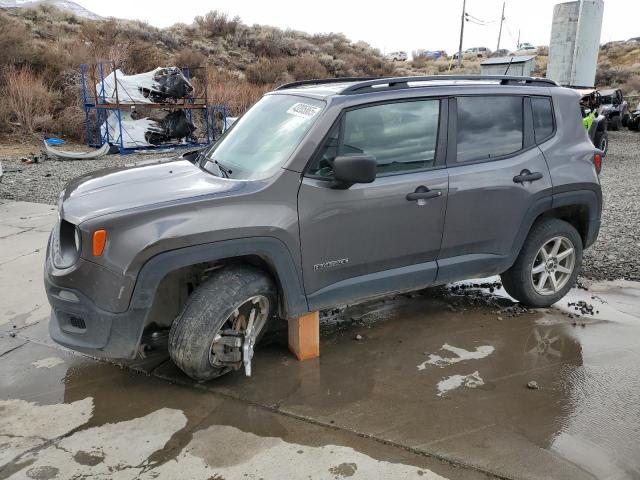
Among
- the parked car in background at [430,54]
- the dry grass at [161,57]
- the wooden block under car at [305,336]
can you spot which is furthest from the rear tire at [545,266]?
the parked car in background at [430,54]

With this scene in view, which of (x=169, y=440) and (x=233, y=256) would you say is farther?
(x=233, y=256)

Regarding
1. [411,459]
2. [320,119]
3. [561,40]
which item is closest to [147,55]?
[561,40]

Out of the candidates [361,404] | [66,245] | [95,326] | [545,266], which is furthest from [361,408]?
[545,266]

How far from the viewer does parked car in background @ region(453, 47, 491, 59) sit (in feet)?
212

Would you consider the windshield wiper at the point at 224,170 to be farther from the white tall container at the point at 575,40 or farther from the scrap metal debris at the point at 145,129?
the white tall container at the point at 575,40

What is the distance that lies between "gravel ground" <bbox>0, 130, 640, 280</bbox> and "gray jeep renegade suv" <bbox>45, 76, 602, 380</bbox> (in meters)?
1.50

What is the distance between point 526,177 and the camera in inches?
165

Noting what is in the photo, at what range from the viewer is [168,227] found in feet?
9.87

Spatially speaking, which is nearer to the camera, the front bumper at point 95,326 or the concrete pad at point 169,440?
the concrete pad at point 169,440

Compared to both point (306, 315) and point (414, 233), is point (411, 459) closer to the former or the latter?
point (306, 315)

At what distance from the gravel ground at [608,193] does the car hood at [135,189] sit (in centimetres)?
415

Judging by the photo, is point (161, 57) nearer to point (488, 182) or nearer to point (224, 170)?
point (224, 170)

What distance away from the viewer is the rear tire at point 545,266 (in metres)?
4.49

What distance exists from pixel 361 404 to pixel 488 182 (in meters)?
1.91
